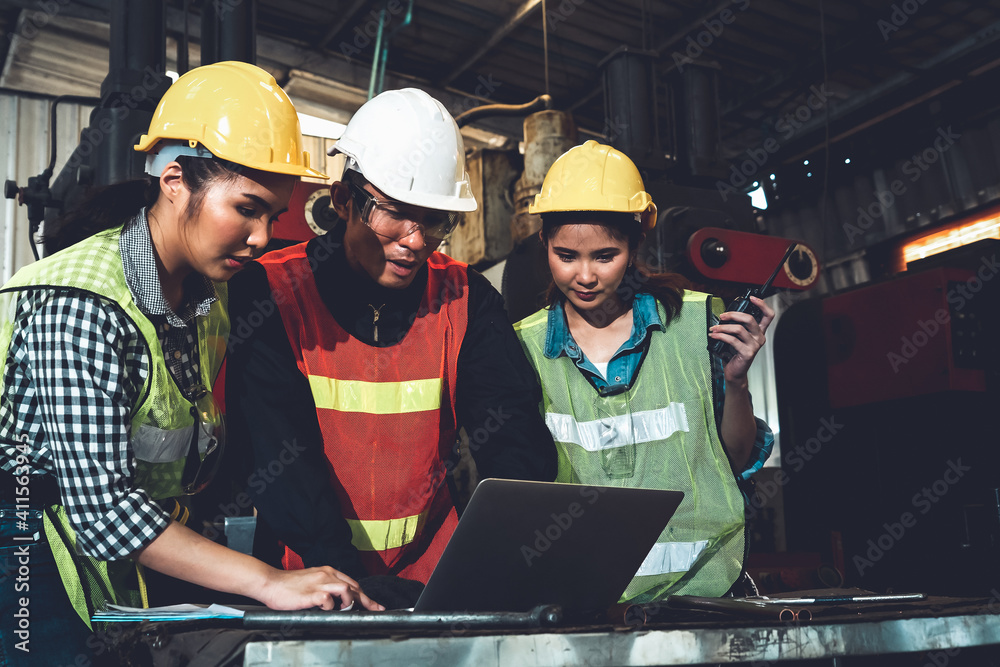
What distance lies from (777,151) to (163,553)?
5844 millimetres

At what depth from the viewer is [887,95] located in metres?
5.55

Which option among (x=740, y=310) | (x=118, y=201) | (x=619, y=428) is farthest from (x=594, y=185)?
(x=118, y=201)

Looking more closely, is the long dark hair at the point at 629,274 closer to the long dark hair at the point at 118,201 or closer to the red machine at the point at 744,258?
the red machine at the point at 744,258

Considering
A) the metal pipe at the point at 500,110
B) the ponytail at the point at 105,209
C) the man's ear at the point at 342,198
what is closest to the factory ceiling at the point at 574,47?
the metal pipe at the point at 500,110

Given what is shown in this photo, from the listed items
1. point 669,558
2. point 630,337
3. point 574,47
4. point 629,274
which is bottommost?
point 669,558

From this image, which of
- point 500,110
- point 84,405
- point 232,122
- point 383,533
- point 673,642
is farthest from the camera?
point 500,110

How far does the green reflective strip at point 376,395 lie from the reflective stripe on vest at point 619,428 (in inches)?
11.0

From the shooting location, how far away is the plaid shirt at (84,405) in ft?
3.87

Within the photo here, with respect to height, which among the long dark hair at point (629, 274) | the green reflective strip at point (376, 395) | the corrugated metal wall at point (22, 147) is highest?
the corrugated metal wall at point (22, 147)

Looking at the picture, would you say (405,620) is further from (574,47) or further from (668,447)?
(574,47)

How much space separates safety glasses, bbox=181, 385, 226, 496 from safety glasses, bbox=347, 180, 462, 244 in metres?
0.47

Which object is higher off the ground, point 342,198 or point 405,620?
point 342,198

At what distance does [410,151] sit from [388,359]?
43 centimetres

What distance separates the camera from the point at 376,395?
1.74m
